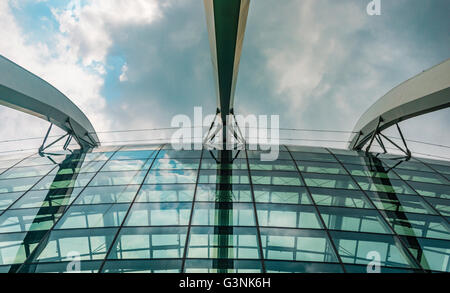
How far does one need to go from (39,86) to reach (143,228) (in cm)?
1252

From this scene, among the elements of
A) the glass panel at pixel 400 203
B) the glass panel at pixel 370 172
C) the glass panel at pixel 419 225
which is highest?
the glass panel at pixel 370 172

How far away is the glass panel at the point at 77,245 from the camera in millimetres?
8500

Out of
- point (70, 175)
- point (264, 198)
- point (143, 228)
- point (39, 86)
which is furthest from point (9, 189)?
point (264, 198)

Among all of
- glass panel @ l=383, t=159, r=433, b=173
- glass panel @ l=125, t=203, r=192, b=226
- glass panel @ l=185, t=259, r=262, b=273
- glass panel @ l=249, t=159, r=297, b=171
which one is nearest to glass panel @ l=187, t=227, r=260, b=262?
glass panel @ l=185, t=259, r=262, b=273

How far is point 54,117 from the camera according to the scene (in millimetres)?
17734

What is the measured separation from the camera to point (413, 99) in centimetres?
1455

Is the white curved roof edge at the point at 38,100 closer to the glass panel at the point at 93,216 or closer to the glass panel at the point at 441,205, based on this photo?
the glass panel at the point at 93,216

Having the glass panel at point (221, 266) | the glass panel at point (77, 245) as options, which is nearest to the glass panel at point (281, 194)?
the glass panel at point (221, 266)

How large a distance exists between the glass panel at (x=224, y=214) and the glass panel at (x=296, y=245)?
1109mm

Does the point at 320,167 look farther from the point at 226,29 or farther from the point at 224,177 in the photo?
the point at 226,29

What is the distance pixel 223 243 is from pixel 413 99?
45.8 feet

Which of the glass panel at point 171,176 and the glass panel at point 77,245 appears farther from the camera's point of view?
the glass panel at point 171,176
